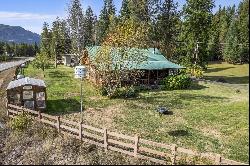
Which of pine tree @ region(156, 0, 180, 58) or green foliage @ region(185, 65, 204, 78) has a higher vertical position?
pine tree @ region(156, 0, 180, 58)

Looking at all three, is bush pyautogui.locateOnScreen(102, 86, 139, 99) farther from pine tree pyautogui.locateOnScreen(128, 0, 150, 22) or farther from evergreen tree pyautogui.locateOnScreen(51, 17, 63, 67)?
evergreen tree pyautogui.locateOnScreen(51, 17, 63, 67)

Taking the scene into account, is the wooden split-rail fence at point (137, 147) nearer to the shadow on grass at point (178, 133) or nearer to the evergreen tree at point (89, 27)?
the shadow on grass at point (178, 133)

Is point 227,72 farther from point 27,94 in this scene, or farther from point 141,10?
point 27,94

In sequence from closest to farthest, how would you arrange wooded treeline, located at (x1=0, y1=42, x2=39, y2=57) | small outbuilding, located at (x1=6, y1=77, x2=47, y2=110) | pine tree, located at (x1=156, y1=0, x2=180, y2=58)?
small outbuilding, located at (x1=6, y1=77, x2=47, y2=110) → pine tree, located at (x1=156, y1=0, x2=180, y2=58) → wooded treeline, located at (x1=0, y1=42, x2=39, y2=57)

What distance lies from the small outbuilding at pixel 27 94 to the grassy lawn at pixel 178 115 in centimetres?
131

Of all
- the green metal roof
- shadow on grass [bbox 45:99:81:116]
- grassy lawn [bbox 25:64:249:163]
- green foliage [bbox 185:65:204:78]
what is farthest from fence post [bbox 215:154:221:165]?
green foliage [bbox 185:65:204:78]

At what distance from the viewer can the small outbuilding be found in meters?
28.6

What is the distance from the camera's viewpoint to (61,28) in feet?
318

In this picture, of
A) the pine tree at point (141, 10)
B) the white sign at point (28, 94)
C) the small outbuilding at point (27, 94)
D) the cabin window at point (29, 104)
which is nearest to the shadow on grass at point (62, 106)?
the small outbuilding at point (27, 94)

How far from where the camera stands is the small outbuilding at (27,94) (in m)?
28.6

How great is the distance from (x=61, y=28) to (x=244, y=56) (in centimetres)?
4785

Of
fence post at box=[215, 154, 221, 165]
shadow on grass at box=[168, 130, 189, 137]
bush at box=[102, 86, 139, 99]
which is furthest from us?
bush at box=[102, 86, 139, 99]

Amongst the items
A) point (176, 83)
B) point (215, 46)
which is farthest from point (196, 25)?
point (215, 46)

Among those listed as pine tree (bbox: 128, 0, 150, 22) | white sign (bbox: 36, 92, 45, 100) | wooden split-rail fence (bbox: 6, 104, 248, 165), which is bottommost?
wooden split-rail fence (bbox: 6, 104, 248, 165)
